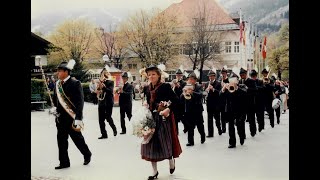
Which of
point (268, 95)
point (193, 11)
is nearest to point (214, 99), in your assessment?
point (268, 95)

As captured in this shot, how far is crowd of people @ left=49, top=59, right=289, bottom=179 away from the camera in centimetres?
597

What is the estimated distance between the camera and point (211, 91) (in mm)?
10031

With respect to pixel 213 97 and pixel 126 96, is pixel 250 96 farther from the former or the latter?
pixel 126 96

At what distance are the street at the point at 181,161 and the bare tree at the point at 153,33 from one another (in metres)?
13.8

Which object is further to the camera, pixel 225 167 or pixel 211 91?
pixel 211 91

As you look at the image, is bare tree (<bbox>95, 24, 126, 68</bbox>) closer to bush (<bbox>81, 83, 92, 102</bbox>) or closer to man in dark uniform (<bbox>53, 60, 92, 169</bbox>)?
bush (<bbox>81, 83, 92, 102</bbox>)

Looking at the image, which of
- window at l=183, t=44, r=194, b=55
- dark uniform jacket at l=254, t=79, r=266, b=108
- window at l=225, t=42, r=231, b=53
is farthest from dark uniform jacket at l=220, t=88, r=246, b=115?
window at l=183, t=44, r=194, b=55

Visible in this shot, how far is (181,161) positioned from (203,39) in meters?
20.2

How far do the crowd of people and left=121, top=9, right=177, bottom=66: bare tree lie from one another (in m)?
11.2

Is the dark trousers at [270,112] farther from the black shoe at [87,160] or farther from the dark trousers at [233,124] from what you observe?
the black shoe at [87,160]

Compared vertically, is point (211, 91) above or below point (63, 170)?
above
